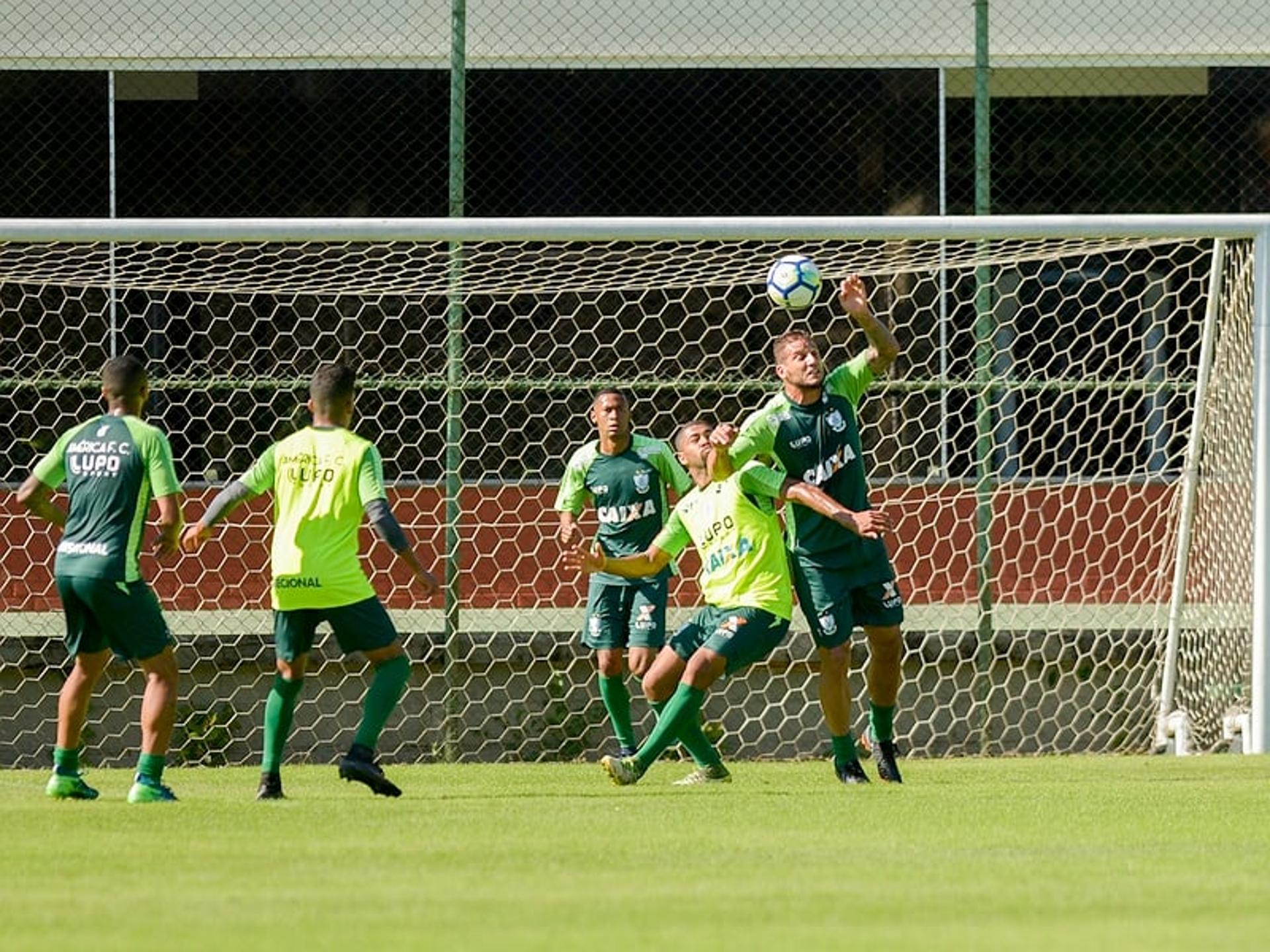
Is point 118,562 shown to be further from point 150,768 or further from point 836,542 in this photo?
point 836,542

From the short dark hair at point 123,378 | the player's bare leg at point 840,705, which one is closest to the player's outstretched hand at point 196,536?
the short dark hair at point 123,378

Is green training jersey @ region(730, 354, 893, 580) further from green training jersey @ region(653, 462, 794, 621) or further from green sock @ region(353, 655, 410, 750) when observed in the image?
green sock @ region(353, 655, 410, 750)

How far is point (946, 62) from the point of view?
1297 centimetres

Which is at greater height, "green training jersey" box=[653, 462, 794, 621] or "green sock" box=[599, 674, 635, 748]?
"green training jersey" box=[653, 462, 794, 621]

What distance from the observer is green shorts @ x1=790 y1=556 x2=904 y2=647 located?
27.1ft

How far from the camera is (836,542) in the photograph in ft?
27.4

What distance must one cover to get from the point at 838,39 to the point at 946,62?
2.31 ft

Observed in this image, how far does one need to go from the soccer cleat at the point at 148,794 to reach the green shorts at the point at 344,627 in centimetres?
66

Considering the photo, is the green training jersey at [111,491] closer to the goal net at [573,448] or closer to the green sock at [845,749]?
the green sock at [845,749]

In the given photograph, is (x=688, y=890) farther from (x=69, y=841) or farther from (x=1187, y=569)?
(x=1187, y=569)

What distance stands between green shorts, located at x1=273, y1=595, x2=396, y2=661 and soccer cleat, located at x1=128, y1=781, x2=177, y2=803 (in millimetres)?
655

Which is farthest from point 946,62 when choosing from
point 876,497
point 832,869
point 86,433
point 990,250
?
point 832,869

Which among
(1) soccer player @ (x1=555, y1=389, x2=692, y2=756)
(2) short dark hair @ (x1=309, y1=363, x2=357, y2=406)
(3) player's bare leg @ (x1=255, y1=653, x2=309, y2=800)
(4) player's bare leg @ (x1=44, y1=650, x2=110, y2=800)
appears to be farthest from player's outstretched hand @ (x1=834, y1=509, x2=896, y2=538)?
(4) player's bare leg @ (x1=44, y1=650, x2=110, y2=800)

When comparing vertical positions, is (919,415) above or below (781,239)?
below
